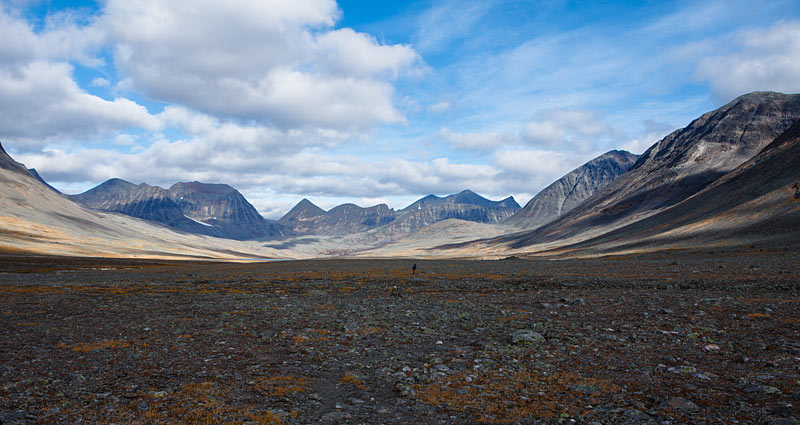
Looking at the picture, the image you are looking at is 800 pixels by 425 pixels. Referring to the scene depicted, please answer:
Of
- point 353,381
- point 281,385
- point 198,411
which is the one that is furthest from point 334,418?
point 198,411

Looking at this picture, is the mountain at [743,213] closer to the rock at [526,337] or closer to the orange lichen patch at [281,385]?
the rock at [526,337]

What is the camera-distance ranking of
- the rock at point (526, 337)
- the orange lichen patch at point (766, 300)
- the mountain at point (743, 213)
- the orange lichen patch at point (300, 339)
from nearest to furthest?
the rock at point (526, 337) < the orange lichen patch at point (300, 339) < the orange lichen patch at point (766, 300) < the mountain at point (743, 213)

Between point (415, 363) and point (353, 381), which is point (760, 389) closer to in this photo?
point (415, 363)

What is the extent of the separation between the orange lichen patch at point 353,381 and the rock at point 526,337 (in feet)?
20.3

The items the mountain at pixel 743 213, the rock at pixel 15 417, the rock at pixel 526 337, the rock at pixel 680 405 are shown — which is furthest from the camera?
the mountain at pixel 743 213

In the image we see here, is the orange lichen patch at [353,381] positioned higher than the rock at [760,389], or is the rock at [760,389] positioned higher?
the rock at [760,389]

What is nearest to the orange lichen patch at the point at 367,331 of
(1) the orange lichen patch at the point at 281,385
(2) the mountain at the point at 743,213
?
(1) the orange lichen patch at the point at 281,385

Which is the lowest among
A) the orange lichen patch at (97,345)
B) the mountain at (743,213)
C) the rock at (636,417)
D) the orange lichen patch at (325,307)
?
the orange lichen patch at (325,307)

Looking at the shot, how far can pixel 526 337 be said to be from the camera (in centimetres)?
1500

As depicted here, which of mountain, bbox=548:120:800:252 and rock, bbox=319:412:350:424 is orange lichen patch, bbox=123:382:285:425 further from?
mountain, bbox=548:120:800:252

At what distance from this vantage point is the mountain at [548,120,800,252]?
77.7 m

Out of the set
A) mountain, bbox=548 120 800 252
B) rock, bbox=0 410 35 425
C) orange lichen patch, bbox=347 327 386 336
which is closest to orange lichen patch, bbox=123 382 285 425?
rock, bbox=0 410 35 425

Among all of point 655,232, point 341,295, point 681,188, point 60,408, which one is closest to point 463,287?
point 341,295

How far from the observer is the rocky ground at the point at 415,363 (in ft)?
29.5
